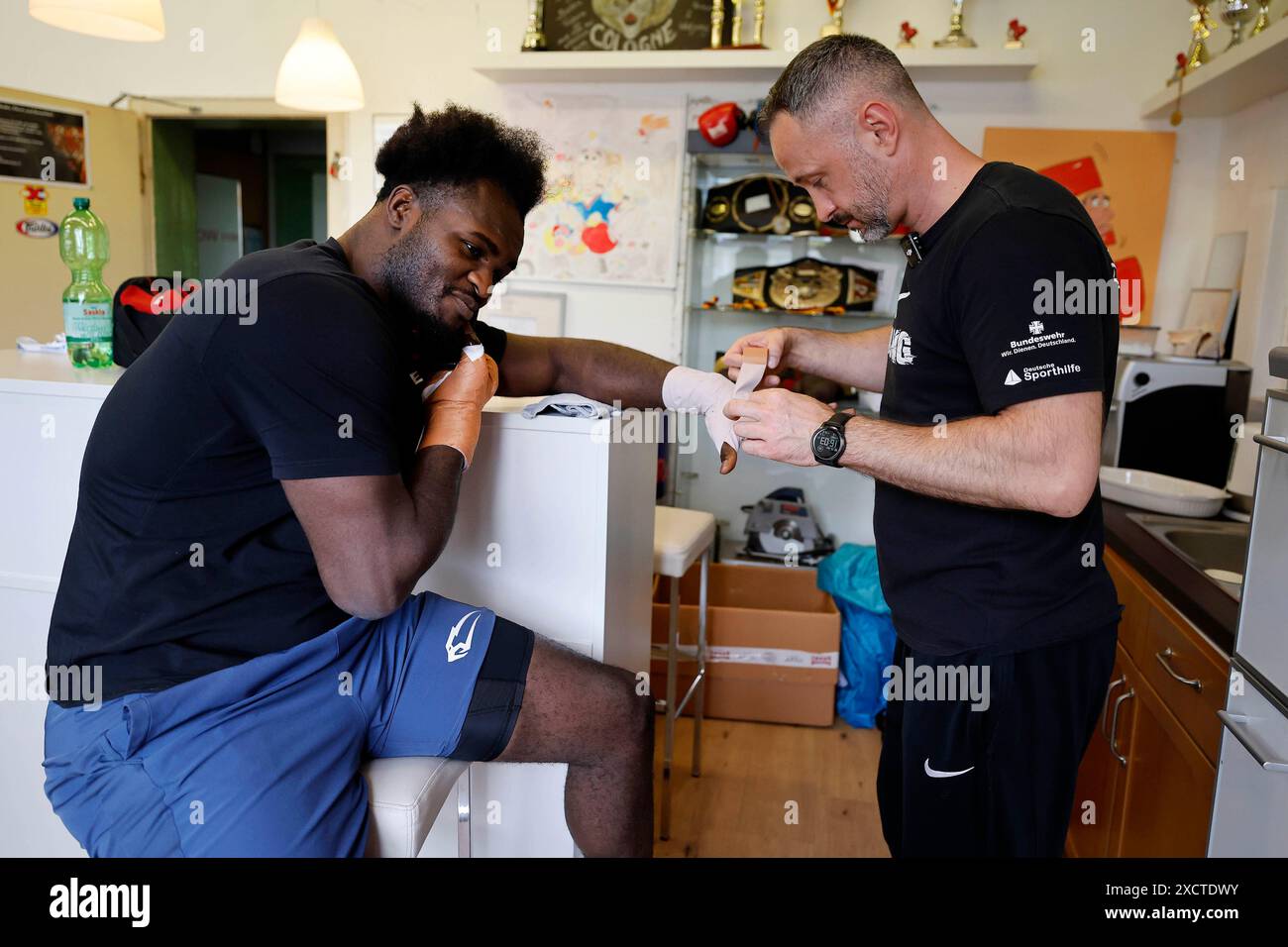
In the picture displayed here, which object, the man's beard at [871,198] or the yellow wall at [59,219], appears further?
the yellow wall at [59,219]

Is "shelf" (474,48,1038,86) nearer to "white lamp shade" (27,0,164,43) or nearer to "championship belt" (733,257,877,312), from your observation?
"championship belt" (733,257,877,312)

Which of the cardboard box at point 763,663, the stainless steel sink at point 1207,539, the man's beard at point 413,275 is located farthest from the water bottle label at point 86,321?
the stainless steel sink at point 1207,539

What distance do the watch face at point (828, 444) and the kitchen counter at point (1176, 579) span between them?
61cm

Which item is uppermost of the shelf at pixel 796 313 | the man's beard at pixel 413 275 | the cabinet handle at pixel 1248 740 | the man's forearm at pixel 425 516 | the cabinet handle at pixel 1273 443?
the man's beard at pixel 413 275

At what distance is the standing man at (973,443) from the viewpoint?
3.75 feet

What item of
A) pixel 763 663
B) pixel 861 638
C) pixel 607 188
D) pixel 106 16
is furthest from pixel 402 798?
pixel 607 188

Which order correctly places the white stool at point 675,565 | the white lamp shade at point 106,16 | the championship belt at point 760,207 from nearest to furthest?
the white stool at point 675,565, the white lamp shade at point 106,16, the championship belt at point 760,207

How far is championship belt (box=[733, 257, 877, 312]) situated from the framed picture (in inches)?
34.9

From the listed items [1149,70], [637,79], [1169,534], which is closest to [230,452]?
[1169,534]

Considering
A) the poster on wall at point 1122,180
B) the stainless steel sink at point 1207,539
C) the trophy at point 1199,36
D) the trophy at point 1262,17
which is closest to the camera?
the stainless steel sink at point 1207,539

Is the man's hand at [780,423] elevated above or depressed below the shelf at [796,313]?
below

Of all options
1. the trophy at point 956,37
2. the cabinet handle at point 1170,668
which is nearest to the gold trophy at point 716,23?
the trophy at point 956,37

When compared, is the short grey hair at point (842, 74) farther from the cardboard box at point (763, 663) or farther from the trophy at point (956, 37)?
the trophy at point (956, 37)
